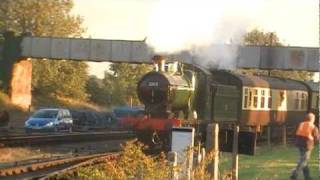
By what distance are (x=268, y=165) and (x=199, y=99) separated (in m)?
7.30

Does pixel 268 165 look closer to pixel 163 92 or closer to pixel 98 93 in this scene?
pixel 163 92

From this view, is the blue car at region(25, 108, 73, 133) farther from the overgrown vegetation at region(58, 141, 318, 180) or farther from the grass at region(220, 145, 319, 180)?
the overgrown vegetation at region(58, 141, 318, 180)

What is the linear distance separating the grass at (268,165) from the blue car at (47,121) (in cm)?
1702

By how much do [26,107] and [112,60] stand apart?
417 inches

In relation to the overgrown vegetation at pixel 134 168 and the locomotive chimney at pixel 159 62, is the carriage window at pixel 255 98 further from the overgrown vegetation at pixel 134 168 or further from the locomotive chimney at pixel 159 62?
the overgrown vegetation at pixel 134 168

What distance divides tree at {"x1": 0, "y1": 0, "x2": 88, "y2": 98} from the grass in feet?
150

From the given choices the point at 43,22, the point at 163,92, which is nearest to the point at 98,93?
Answer: the point at 43,22

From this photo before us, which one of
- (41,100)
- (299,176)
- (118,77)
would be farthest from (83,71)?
(299,176)

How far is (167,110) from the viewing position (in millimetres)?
24375

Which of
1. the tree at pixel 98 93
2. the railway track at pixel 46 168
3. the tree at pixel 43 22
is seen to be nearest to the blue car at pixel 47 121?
the railway track at pixel 46 168

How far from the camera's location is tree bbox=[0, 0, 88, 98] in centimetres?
6706

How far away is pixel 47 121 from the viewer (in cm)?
3853

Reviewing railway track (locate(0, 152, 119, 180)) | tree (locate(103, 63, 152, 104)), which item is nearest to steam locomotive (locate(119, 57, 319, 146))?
railway track (locate(0, 152, 119, 180))

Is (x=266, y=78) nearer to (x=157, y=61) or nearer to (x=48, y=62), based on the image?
(x=157, y=61)
